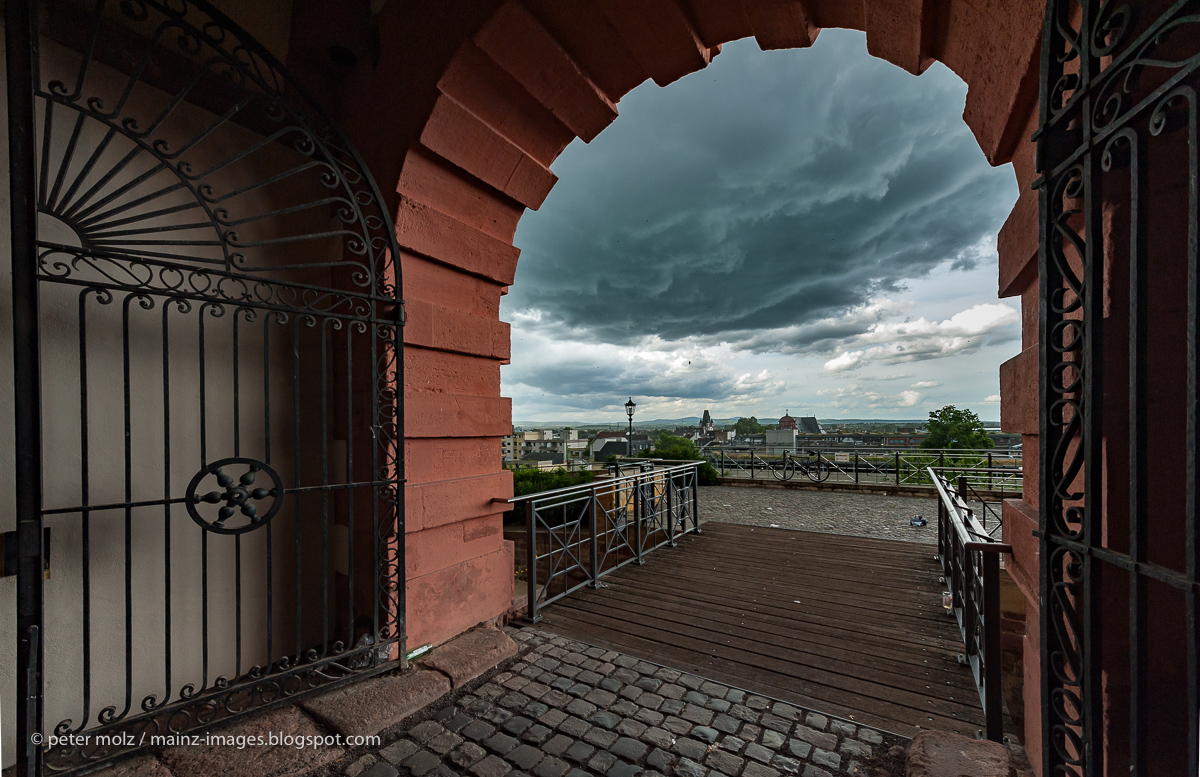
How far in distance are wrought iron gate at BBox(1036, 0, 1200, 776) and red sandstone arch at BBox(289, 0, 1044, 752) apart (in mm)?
820

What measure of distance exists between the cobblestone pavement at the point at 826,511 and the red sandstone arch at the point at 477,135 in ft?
18.5

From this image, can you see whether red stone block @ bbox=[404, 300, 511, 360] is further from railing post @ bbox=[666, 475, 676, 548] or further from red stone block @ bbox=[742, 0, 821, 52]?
railing post @ bbox=[666, 475, 676, 548]

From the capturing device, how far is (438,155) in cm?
304

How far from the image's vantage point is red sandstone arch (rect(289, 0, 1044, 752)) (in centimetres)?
272

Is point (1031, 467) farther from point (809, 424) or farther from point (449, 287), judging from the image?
point (809, 424)

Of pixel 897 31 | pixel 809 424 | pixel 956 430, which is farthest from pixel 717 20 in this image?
pixel 809 424

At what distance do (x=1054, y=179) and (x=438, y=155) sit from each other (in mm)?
3105

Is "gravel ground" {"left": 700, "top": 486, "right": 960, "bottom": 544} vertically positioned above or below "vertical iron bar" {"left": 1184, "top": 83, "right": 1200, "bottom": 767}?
below

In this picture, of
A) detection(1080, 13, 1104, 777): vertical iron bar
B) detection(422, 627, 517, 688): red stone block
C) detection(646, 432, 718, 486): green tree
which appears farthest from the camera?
detection(646, 432, 718, 486): green tree

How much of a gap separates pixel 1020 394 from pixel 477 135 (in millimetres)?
3391

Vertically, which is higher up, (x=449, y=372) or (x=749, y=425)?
(x=449, y=372)

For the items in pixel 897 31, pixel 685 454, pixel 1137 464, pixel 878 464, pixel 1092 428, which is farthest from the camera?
pixel 685 454

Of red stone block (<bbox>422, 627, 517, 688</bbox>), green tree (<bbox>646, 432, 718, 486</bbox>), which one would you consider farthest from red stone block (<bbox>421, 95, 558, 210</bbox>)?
green tree (<bbox>646, 432, 718, 486</bbox>)

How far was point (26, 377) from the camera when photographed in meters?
1.73
